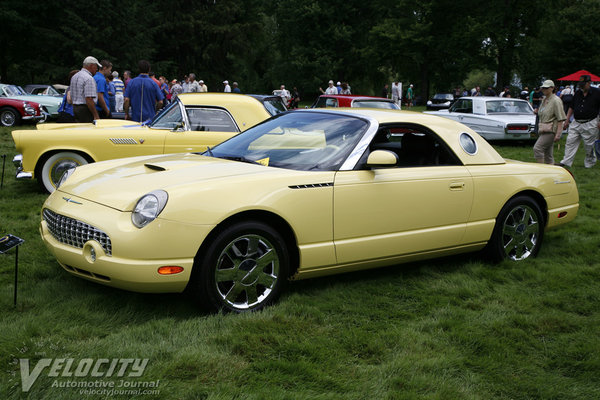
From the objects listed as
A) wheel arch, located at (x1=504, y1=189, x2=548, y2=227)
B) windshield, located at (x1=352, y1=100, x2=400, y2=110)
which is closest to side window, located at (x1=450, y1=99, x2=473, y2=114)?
windshield, located at (x1=352, y1=100, x2=400, y2=110)

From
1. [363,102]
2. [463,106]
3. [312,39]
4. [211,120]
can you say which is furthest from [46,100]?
[312,39]

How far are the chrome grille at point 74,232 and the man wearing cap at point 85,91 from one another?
5.60 meters

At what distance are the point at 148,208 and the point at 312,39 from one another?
54.1 meters

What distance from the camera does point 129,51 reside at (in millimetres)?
38562

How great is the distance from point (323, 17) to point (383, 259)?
52697 mm

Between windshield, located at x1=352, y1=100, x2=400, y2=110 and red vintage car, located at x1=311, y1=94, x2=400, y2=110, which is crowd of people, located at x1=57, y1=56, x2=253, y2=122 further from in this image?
windshield, located at x1=352, y1=100, x2=400, y2=110

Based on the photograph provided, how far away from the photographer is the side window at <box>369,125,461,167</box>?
518cm

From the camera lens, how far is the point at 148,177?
420cm

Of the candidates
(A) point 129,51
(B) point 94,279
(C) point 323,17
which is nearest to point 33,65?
(A) point 129,51

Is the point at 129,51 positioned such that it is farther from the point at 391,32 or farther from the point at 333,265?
the point at 333,265

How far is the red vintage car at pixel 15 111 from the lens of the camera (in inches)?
753

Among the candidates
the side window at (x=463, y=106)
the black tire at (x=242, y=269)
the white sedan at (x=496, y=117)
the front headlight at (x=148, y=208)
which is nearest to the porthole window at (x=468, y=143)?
the black tire at (x=242, y=269)

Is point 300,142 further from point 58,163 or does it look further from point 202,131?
point 58,163

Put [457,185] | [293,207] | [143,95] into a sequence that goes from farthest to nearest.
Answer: [143,95] → [457,185] → [293,207]
